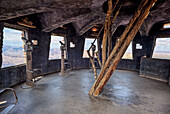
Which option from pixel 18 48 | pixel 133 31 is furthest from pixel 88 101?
pixel 18 48

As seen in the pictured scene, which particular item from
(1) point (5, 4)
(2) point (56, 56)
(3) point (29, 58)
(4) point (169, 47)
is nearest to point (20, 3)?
(1) point (5, 4)

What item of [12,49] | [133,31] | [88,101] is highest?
[133,31]

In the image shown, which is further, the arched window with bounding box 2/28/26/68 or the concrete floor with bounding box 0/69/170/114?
the arched window with bounding box 2/28/26/68

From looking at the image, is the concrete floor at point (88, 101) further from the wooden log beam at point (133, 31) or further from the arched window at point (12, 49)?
the arched window at point (12, 49)

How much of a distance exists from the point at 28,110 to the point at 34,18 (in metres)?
4.56

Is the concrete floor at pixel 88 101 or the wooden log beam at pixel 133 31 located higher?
the wooden log beam at pixel 133 31

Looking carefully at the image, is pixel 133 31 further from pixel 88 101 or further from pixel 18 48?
pixel 18 48

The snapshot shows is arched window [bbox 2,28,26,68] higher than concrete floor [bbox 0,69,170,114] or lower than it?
higher

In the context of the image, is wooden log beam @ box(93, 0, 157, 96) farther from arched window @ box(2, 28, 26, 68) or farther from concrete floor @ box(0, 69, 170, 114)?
arched window @ box(2, 28, 26, 68)

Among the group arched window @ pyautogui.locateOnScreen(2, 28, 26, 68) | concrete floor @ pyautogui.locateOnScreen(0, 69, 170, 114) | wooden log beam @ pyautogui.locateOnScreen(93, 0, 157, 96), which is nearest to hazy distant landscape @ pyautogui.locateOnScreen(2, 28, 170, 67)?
arched window @ pyautogui.locateOnScreen(2, 28, 26, 68)

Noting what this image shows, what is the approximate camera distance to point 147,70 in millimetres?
6070

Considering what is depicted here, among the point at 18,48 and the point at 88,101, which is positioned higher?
the point at 18,48

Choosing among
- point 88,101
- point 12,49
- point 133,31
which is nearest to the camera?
point 133,31

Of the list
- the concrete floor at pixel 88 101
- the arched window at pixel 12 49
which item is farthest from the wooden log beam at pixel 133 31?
the arched window at pixel 12 49
